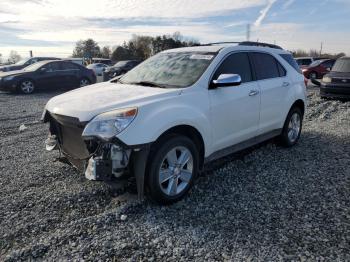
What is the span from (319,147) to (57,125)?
183 inches

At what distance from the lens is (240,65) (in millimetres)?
5191

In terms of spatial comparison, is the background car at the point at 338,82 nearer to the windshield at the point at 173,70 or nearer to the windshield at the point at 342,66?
the windshield at the point at 342,66

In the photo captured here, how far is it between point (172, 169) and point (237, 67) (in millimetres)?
1919

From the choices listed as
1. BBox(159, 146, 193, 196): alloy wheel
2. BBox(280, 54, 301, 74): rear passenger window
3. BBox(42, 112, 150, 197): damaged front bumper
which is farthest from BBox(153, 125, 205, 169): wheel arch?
BBox(280, 54, 301, 74): rear passenger window

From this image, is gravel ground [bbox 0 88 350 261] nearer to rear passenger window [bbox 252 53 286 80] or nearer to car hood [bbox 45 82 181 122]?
car hood [bbox 45 82 181 122]

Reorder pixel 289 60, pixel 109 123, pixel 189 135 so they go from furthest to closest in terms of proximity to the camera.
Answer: pixel 289 60
pixel 189 135
pixel 109 123

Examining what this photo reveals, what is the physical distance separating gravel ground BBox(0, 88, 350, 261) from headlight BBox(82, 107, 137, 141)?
75cm

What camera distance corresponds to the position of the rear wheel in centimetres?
1537

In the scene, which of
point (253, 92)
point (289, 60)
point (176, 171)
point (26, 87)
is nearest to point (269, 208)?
point (176, 171)

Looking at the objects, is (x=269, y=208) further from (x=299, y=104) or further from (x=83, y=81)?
(x=83, y=81)

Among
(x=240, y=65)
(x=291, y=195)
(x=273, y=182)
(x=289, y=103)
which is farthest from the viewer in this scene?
(x=289, y=103)

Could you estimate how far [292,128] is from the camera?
6609 millimetres

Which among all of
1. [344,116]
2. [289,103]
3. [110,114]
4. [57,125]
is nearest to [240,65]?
[289,103]

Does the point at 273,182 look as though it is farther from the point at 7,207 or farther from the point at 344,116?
the point at 344,116
